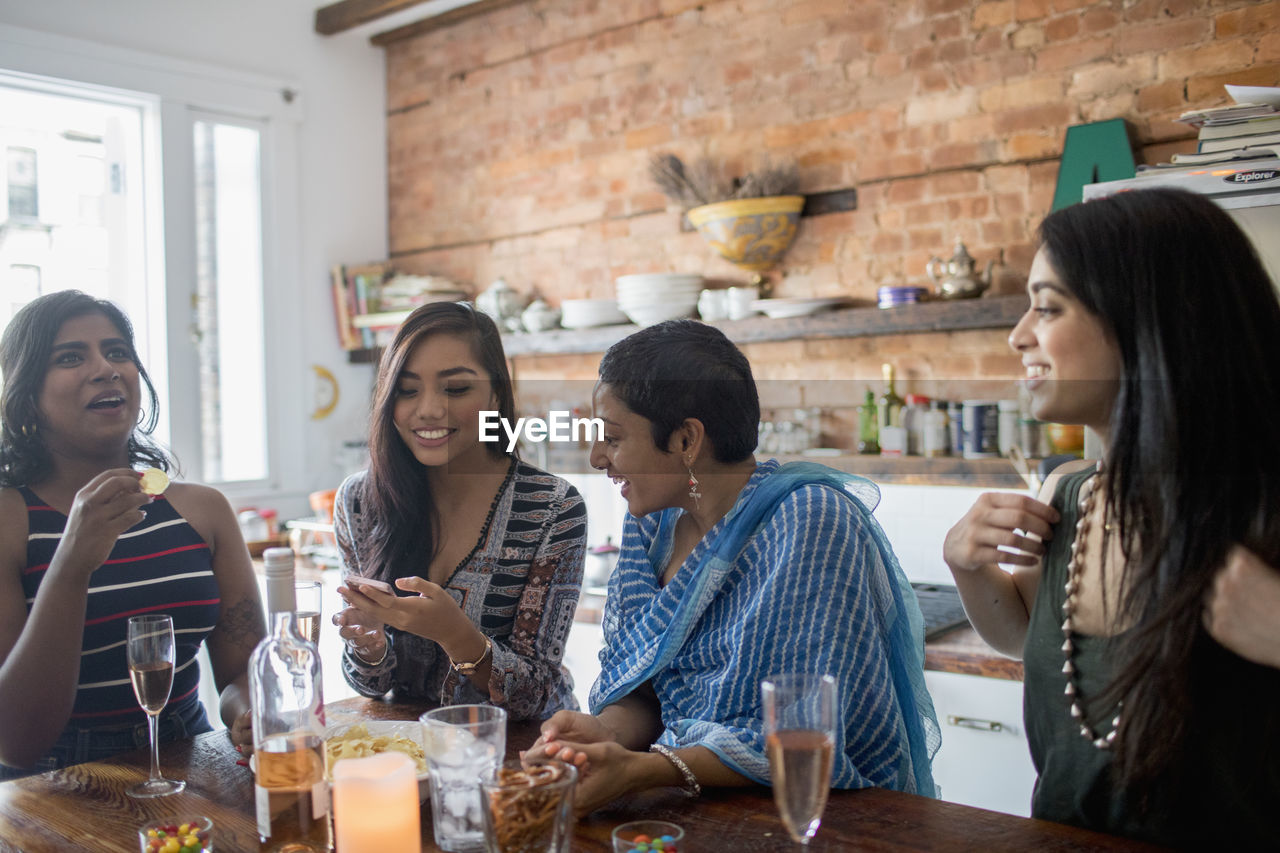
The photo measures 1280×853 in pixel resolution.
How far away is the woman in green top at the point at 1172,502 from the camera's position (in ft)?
3.63

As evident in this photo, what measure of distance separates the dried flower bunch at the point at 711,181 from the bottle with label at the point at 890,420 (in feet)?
2.38

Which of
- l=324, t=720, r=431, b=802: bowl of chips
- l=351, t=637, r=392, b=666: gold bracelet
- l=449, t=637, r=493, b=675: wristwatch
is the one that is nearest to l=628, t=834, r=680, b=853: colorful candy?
l=324, t=720, r=431, b=802: bowl of chips

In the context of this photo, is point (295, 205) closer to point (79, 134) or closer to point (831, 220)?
point (79, 134)

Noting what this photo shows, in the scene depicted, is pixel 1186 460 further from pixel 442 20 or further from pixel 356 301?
pixel 442 20

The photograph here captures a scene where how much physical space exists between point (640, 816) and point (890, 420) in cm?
235

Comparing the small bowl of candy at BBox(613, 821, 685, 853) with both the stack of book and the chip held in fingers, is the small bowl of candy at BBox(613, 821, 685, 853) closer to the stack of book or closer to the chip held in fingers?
the chip held in fingers

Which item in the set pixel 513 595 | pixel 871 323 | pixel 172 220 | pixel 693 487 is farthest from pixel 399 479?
pixel 172 220

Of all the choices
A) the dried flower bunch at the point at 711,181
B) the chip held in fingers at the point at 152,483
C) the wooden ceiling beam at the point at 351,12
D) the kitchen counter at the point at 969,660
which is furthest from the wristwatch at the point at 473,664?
the wooden ceiling beam at the point at 351,12

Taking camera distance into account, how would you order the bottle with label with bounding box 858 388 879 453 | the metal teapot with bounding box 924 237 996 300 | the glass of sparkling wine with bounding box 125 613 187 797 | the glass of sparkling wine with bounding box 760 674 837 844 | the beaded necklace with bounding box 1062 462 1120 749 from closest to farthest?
the glass of sparkling wine with bounding box 760 674 837 844
the beaded necklace with bounding box 1062 462 1120 749
the glass of sparkling wine with bounding box 125 613 187 797
the metal teapot with bounding box 924 237 996 300
the bottle with label with bounding box 858 388 879 453

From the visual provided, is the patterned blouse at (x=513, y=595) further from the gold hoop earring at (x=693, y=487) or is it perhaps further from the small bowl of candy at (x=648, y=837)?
the small bowl of candy at (x=648, y=837)

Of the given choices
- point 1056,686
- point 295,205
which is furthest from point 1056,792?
point 295,205

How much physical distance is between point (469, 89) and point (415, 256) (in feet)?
2.64

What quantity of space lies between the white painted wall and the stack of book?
10.6 ft

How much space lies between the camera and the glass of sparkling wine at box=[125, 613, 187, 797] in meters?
1.31
